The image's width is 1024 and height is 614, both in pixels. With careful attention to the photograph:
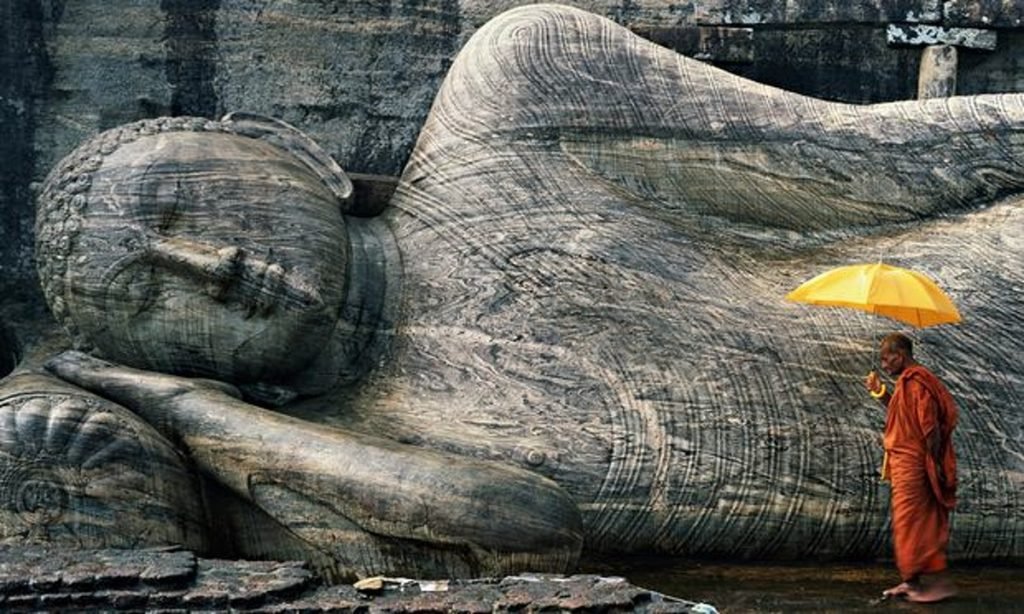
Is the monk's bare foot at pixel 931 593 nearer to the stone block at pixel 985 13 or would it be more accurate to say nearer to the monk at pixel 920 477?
the monk at pixel 920 477

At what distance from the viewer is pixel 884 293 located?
580cm

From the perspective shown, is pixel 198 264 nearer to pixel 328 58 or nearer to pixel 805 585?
pixel 328 58

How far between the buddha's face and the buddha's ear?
0.88 feet

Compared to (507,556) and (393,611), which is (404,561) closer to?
(507,556)

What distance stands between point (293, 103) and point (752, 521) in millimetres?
2775

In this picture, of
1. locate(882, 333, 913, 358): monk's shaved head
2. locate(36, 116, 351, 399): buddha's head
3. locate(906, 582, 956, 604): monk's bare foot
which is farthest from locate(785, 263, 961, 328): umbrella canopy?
locate(36, 116, 351, 399): buddha's head

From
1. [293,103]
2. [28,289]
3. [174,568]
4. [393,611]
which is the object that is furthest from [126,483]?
[293,103]

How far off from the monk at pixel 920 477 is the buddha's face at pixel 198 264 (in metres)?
1.96

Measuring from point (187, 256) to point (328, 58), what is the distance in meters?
1.90

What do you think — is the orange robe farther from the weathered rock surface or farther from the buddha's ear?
the buddha's ear

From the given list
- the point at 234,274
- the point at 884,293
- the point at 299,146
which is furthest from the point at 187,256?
the point at 884,293

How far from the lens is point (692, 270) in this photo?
255 inches

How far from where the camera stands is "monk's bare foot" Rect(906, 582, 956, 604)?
568 cm

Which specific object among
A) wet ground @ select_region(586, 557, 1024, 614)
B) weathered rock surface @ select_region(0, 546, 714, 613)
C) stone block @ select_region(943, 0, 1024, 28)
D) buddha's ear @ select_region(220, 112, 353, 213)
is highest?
stone block @ select_region(943, 0, 1024, 28)
